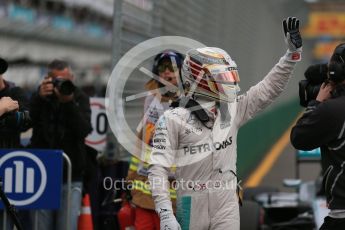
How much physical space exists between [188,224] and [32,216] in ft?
7.80

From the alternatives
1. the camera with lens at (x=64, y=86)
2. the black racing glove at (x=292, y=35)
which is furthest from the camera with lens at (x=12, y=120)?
the black racing glove at (x=292, y=35)

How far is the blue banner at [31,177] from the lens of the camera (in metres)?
6.75

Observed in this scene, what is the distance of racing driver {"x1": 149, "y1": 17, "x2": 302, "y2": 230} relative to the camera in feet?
17.4

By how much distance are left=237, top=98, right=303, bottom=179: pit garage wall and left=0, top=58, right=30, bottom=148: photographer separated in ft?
22.7

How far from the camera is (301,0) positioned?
17531 mm

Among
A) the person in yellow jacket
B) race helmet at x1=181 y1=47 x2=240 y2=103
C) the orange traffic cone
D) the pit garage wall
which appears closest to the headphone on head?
race helmet at x1=181 y1=47 x2=240 y2=103

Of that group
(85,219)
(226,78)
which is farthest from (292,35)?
(85,219)

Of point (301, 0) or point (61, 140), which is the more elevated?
point (301, 0)

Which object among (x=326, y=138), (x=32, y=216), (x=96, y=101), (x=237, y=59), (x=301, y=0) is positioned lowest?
(x=32, y=216)

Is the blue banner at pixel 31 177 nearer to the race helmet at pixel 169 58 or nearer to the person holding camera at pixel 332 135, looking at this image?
the race helmet at pixel 169 58

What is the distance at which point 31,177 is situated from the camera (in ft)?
22.2

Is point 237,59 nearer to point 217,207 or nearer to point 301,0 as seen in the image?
point 301,0

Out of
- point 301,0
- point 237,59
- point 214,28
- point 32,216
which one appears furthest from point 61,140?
point 301,0

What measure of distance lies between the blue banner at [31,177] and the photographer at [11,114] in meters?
0.21
